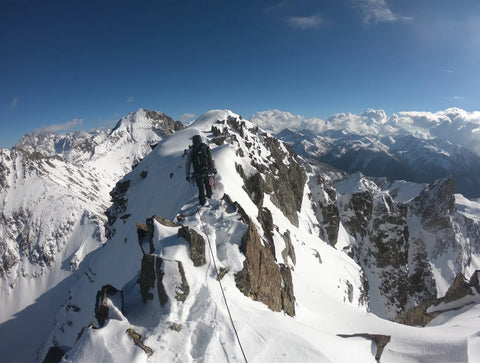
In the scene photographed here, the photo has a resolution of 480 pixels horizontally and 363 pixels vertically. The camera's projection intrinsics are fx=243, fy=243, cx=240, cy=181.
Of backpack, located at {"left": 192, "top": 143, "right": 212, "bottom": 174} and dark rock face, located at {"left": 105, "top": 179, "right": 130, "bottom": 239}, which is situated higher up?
backpack, located at {"left": 192, "top": 143, "right": 212, "bottom": 174}

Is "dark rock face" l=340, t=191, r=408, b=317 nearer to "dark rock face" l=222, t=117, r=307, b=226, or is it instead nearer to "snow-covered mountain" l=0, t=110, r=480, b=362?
"snow-covered mountain" l=0, t=110, r=480, b=362

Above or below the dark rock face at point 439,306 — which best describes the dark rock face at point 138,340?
above

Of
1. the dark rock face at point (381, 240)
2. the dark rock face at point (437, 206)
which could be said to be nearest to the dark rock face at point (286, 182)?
the dark rock face at point (381, 240)

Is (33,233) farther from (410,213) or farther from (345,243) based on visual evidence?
(410,213)

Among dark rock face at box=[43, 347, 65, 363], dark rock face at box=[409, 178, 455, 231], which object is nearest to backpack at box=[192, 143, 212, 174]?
dark rock face at box=[43, 347, 65, 363]

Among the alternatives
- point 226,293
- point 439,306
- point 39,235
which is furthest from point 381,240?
point 39,235

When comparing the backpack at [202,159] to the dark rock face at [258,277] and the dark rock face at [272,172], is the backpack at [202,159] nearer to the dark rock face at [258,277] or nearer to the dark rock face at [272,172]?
the dark rock face at [258,277]

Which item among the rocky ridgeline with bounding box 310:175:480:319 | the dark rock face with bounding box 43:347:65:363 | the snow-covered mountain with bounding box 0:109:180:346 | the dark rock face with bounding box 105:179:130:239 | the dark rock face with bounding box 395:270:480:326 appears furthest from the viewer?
the snow-covered mountain with bounding box 0:109:180:346
